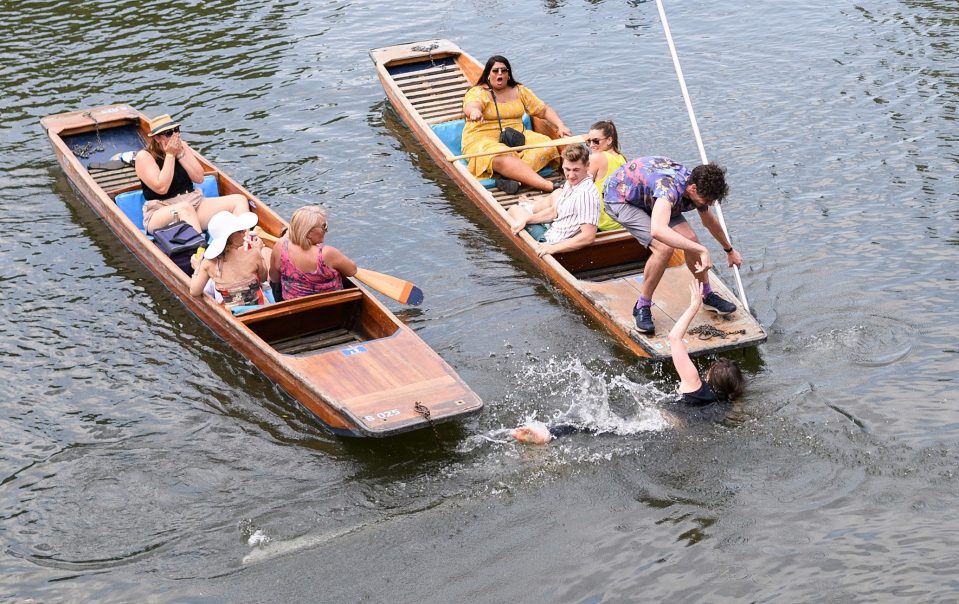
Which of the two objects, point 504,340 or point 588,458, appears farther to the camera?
point 504,340

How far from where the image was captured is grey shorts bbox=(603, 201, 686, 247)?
26.7 feet

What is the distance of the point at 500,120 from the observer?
11.0m

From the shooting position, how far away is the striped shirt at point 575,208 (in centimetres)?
889

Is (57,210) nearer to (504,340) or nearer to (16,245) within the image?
(16,245)

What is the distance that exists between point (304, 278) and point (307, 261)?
0.48 feet

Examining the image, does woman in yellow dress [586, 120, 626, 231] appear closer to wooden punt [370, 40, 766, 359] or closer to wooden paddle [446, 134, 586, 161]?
wooden punt [370, 40, 766, 359]

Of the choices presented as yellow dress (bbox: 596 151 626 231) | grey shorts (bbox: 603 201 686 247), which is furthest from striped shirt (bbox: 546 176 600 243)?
grey shorts (bbox: 603 201 686 247)

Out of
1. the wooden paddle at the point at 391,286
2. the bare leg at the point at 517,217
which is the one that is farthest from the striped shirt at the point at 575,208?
the wooden paddle at the point at 391,286

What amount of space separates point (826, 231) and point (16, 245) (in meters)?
7.18

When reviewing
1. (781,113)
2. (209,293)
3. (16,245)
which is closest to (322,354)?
(209,293)

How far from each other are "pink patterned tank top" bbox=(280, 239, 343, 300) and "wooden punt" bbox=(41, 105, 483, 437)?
0.11 meters

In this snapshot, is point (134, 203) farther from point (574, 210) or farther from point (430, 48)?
point (430, 48)

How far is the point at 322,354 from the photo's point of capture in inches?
302

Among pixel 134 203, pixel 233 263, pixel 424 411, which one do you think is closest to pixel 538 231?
pixel 233 263
